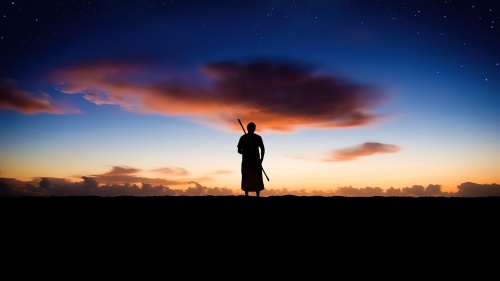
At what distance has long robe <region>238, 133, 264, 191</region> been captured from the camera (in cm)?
1150

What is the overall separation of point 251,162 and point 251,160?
2.4 inches

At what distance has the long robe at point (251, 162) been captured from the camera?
11.5 meters
